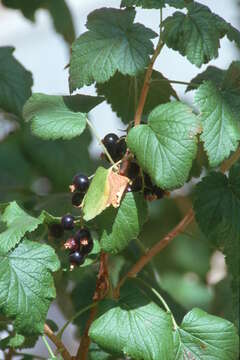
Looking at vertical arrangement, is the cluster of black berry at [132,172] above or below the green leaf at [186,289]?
above

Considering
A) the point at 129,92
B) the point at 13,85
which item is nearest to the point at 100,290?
the point at 129,92

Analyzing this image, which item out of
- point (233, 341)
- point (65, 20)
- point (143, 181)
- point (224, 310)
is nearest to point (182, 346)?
point (233, 341)

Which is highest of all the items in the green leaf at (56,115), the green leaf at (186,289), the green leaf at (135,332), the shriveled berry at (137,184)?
the green leaf at (56,115)

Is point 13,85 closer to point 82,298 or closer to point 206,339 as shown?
point 82,298

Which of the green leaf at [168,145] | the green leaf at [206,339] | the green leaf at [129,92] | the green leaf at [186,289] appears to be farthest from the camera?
the green leaf at [186,289]

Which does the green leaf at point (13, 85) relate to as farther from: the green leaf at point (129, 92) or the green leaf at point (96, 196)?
the green leaf at point (96, 196)

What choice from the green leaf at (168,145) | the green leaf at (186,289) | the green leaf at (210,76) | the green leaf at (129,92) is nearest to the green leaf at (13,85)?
the green leaf at (129,92)
